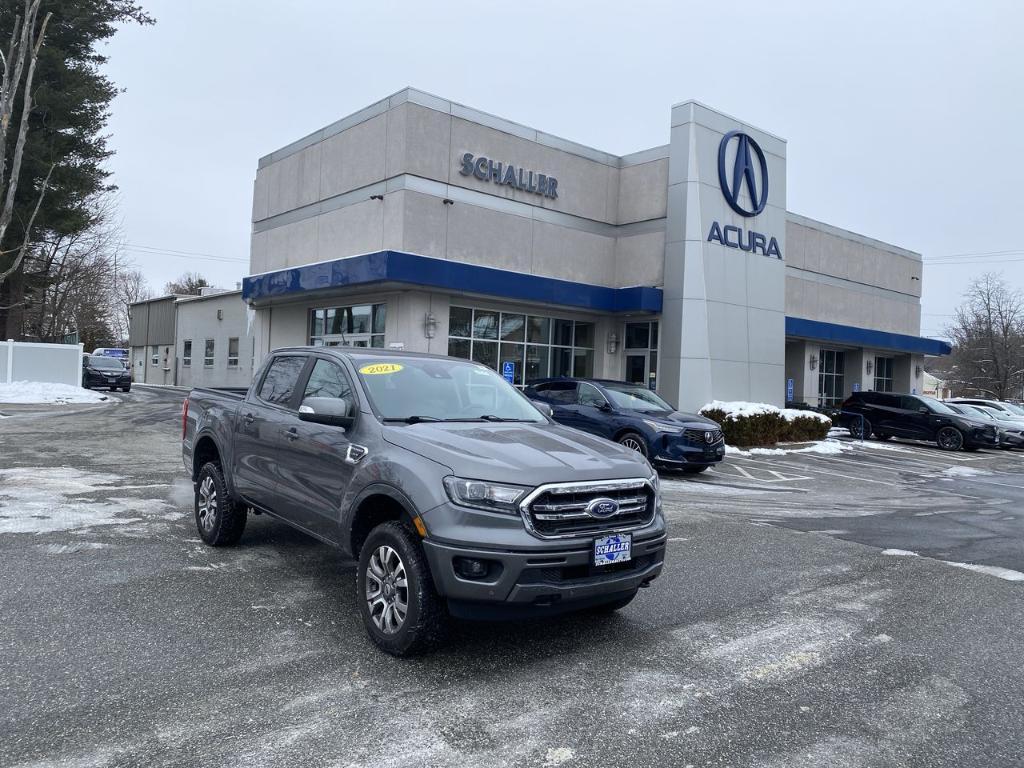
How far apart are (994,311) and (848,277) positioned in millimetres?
28738

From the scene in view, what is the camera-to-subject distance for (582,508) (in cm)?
423

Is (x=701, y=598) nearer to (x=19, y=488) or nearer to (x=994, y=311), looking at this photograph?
(x=19, y=488)

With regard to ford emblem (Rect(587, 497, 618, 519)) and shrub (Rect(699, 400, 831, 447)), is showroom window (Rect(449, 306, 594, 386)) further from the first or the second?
ford emblem (Rect(587, 497, 618, 519))

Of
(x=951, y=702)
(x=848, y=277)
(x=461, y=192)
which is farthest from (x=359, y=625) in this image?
(x=848, y=277)

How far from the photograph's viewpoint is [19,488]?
9.20 metres

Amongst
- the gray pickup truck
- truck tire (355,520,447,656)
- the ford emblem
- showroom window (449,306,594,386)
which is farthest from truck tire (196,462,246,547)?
showroom window (449,306,594,386)

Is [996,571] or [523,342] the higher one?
[523,342]

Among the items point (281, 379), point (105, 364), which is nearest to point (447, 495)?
point (281, 379)

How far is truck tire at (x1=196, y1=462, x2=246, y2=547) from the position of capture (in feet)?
21.5

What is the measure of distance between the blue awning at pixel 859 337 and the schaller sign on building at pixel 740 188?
516cm

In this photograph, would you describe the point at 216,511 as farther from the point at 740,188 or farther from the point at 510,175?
the point at 740,188

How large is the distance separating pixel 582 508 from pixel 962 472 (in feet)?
55.7

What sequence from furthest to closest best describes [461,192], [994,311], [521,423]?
[994,311], [461,192], [521,423]

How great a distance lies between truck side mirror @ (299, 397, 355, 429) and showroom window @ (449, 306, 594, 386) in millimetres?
14632
